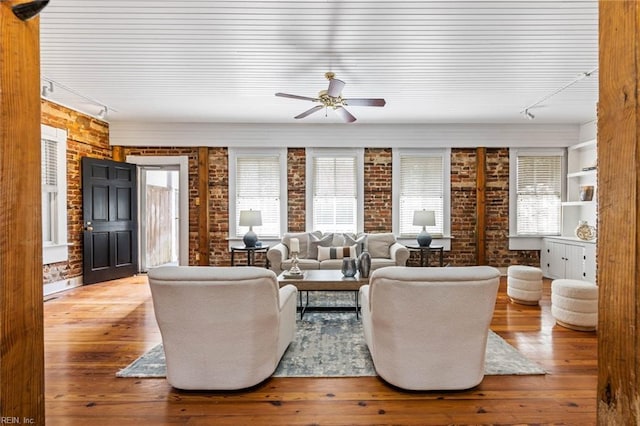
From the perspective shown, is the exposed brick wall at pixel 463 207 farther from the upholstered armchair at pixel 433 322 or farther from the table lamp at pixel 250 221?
the upholstered armchair at pixel 433 322

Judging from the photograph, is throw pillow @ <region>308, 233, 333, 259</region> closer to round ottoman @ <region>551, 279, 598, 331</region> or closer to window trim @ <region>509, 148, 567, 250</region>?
round ottoman @ <region>551, 279, 598, 331</region>

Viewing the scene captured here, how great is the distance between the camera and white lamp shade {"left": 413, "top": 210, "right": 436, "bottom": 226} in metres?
6.08

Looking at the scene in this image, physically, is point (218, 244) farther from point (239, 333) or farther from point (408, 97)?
point (239, 333)

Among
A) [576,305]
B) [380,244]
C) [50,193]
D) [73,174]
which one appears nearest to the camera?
[576,305]

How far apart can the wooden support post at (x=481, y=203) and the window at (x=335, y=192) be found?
2.16 m

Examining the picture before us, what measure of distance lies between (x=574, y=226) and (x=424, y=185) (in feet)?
9.21

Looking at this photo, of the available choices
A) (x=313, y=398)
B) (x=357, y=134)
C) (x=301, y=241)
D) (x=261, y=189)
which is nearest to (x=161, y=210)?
(x=261, y=189)

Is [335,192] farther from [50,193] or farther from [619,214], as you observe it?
[619,214]

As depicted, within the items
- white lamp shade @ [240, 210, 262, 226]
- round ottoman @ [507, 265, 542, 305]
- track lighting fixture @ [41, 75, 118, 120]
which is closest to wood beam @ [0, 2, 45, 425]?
track lighting fixture @ [41, 75, 118, 120]

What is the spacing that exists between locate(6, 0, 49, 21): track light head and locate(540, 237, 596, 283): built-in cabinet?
6298 mm

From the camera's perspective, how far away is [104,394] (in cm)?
241

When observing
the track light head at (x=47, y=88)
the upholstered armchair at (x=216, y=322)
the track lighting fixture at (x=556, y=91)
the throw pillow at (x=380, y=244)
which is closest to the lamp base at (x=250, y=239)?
the throw pillow at (x=380, y=244)

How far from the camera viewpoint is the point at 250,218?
20.0 feet

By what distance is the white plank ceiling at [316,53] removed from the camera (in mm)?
2932
